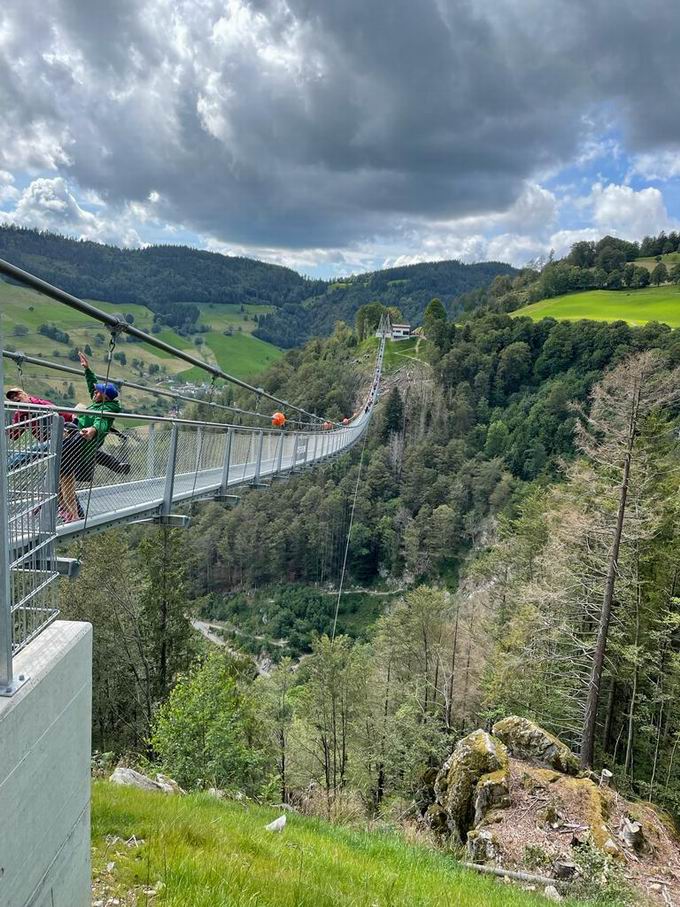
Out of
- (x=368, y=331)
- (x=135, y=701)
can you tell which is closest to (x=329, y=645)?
(x=135, y=701)

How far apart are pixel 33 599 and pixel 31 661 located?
27 centimetres

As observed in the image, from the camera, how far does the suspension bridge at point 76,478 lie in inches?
68.0

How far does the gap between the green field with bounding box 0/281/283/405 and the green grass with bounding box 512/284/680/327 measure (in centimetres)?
4395

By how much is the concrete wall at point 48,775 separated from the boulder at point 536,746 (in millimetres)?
6787

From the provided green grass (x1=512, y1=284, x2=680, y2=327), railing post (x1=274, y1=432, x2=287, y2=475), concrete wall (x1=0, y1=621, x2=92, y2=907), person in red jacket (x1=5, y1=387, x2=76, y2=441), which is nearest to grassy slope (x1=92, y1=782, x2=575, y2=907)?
concrete wall (x1=0, y1=621, x2=92, y2=907)

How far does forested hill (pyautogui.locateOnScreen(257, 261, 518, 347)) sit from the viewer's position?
160 meters

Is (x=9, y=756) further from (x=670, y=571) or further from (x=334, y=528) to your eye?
(x=334, y=528)

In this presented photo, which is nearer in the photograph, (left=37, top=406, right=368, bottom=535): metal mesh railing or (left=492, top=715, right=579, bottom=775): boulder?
(left=37, top=406, right=368, bottom=535): metal mesh railing

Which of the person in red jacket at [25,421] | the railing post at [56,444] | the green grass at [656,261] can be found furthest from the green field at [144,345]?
the green grass at [656,261]

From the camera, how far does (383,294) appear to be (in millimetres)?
172500

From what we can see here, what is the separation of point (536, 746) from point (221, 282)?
620 ft

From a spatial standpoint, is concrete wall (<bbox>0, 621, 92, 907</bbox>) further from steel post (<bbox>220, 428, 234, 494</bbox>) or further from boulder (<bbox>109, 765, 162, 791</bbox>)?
steel post (<bbox>220, 428, 234, 494</bbox>)

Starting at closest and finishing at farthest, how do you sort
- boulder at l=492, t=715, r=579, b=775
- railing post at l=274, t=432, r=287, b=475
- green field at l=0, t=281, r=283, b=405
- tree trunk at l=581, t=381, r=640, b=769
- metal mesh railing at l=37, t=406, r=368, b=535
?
1. metal mesh railing at l=37, t=406, r=368, b=535
2. boulder at l=492, t=715, r=579, b=775
3. tree trunk at l=581, t=381, r=640, b=769
4. railing post at l=274, t=432, r=287, b=475
5. green field at l=0, t=281, r=283, b=405

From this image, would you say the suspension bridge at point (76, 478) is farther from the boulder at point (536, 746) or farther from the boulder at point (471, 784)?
the boulder at point (536, 746)
